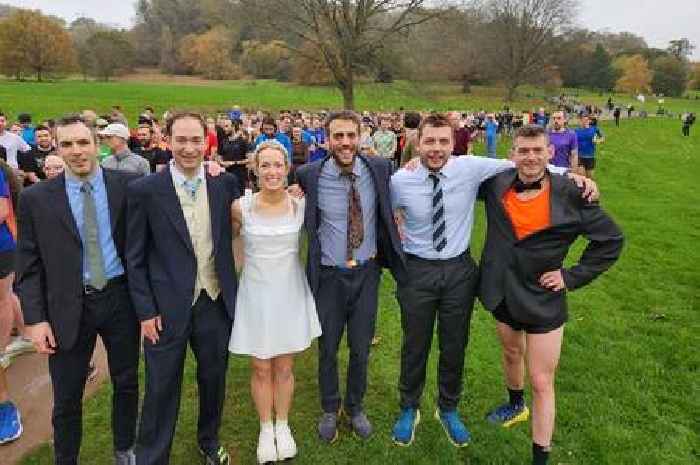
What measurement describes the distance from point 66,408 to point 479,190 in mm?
3055

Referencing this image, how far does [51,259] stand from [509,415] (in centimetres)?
344

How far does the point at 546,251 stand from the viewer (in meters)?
3.42

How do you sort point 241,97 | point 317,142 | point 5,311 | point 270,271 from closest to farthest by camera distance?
point 270,271 < point 5,311 < point 317,142 < point 241,97

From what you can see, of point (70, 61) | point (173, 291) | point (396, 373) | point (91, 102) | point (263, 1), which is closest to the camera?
point (173, 291)

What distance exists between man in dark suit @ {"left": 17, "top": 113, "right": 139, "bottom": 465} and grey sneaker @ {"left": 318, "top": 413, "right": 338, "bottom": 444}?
1.56 metres

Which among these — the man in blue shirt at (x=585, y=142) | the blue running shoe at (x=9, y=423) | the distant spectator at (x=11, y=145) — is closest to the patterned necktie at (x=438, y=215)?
the blue running shoe at (x=9, y=423)

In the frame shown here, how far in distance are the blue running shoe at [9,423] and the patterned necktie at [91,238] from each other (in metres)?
1.65

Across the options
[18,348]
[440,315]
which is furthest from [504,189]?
[18,348]

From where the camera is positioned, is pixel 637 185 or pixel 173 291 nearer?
pixel 173 291

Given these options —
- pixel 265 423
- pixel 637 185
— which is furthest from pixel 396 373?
pixel 637 185

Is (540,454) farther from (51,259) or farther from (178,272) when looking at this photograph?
(51,259)

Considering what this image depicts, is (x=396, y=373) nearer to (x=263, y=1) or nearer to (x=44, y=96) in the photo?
(x=263, y=1)

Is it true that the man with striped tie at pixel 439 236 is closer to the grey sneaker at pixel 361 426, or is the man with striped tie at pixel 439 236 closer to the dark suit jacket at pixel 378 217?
the dark suit jacket at pixel 378 217

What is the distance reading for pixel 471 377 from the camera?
4895 mm
